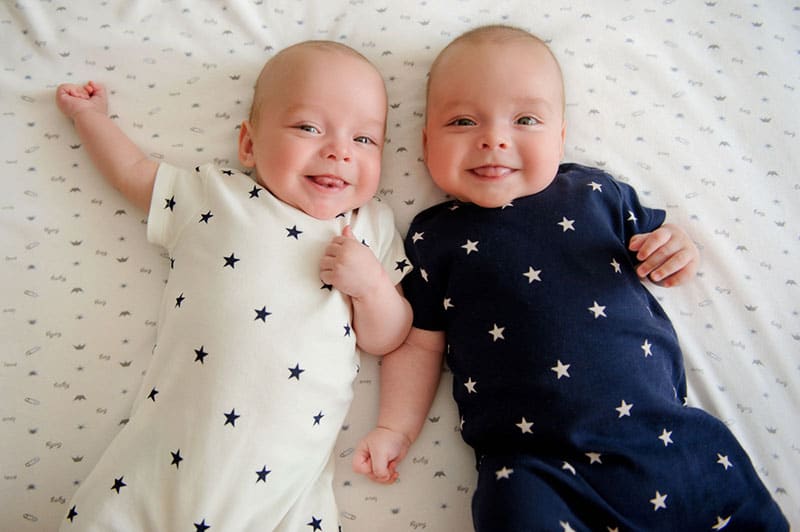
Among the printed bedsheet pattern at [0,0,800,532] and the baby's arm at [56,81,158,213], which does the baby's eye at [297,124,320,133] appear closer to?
the printed bedsheet pattern at [0,0,800,532]

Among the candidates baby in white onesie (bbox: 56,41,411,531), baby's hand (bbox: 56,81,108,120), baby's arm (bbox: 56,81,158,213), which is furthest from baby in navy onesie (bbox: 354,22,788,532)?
baby's hand (bbox: 56,81,108,120)

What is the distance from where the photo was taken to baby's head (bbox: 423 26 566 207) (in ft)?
3.96

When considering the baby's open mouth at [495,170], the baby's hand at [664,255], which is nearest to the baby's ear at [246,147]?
the baby's open mouth at [495,170]

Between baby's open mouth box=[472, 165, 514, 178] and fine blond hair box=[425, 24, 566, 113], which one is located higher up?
fine blond hair box=[425, 24, 566, 113]

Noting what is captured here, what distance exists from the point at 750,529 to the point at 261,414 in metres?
0.89

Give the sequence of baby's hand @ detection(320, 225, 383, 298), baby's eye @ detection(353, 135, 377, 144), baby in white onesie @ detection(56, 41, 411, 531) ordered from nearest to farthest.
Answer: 1. baby in white onesie @ detection(56, 41, 411, 531)
2. baby's hand @ detection(320, 225, 383, 298)
3. baby's eye @ detection(353, 135, 377, 144)

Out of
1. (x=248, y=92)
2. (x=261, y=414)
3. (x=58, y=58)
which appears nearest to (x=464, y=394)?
(x=261, y=414)

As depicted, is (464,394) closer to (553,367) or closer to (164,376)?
(553,367)

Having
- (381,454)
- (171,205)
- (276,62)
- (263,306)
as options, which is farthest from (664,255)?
(171,205)

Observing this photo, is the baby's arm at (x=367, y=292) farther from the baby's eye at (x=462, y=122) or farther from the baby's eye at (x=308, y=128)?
the baby's eye at (x=462, y=122)

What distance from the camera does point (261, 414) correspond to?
3.54 feet

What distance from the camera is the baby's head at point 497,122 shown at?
3.96 ft

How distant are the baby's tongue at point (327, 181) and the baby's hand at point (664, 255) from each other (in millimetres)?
599

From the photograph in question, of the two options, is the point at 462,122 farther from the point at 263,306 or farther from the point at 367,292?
the point at 263,306
